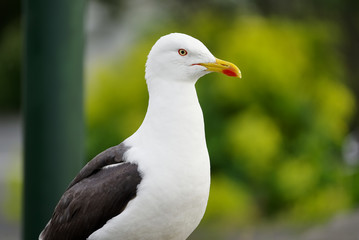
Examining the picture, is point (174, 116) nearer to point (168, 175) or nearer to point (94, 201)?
point (168, 175)

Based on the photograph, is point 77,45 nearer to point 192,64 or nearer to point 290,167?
point 192,64

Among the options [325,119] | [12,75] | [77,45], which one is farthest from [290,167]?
[12,75]

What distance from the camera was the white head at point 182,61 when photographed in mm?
2312

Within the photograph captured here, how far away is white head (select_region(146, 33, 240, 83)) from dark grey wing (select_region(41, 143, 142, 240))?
0.34 m

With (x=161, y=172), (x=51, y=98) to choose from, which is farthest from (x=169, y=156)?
(x=51, y=98)

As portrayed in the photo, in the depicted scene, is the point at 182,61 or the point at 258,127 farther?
the point at 258,127

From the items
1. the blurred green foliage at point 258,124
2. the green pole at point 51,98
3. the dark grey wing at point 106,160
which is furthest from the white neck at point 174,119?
the blurred green foliage at point 258,124

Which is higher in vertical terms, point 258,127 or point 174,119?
point 174,119

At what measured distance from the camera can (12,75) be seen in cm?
1330

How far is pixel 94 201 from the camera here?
235 cm

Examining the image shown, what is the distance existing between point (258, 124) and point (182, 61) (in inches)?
138

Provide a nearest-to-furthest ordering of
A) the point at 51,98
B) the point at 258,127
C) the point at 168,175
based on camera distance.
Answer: the point at 168,175
the point at 51,98
the point at 258,127

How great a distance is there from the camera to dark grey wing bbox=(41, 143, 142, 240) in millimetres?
2309

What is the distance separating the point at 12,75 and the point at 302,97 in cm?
836
